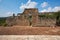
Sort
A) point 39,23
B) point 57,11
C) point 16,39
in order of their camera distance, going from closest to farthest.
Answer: point 16,39 < point 39,23 < point 57,11

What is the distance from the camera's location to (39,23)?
1911cm

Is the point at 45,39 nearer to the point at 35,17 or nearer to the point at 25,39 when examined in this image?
the point at 25,39

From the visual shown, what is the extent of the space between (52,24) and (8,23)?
6.69 metres

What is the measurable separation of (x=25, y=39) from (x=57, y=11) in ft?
78.1

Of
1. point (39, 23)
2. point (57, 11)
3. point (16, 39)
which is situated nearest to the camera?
point (16, 39)

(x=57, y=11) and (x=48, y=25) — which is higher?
(x=57, y=11)

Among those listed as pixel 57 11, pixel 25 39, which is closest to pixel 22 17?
pixel 57 11

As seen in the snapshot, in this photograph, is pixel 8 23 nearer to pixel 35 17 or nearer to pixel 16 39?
pixel 35 17

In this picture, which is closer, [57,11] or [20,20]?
[20,20]

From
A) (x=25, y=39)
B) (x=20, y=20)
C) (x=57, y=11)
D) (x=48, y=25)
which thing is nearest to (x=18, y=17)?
(x=20, y=20)

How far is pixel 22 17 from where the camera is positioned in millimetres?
19984

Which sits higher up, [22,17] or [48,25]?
[22,17]

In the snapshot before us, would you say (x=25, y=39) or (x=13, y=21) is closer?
(x=25, y=39)

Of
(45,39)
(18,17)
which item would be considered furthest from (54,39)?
(18,17)
